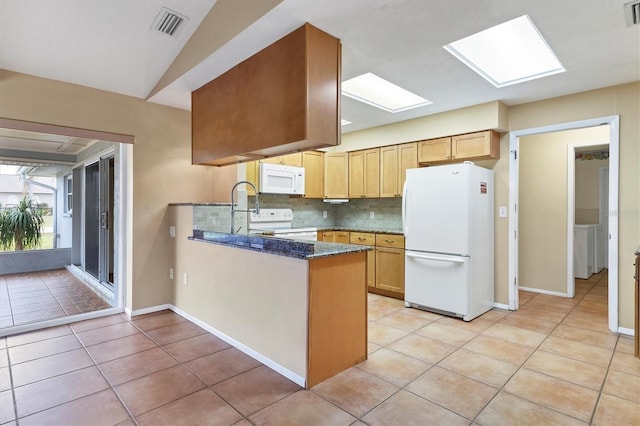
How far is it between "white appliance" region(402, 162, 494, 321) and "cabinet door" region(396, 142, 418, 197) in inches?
21.8

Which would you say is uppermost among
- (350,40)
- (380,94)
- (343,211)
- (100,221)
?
(380,94)

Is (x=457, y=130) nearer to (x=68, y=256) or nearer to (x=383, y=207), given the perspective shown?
(x=383, y=207)

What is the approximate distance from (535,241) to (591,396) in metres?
3.28

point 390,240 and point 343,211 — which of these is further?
point 343,211

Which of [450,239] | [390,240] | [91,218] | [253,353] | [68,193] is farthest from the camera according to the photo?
[68,193]

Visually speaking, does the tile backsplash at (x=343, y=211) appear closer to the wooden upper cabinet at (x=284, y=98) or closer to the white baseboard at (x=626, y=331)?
the wooden upper cabinet at (x=284, y=98)

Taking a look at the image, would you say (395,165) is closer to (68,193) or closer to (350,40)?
(350,40)

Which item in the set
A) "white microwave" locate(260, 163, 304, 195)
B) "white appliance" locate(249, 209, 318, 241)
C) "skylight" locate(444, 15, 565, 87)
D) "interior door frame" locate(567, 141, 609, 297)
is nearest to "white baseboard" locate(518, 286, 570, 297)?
"interior door frame" locate(567, 141, 609, 297)

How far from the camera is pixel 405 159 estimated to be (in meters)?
4.66

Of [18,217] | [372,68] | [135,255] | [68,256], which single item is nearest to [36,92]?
[135,255]

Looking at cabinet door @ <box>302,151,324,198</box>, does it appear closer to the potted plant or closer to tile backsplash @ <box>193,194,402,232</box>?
tile backsplash @ <box>193,194,402,232</box>

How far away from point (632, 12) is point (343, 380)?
3149 millimetres

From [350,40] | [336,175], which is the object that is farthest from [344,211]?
[350,40]

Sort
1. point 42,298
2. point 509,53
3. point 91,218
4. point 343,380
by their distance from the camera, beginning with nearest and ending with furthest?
point 343,380 → point 509,53 → point 42,298 → point 91,218
